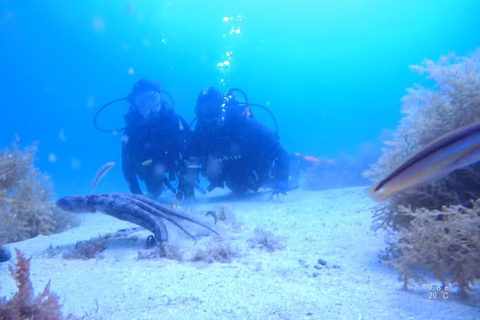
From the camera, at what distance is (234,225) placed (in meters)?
5.38

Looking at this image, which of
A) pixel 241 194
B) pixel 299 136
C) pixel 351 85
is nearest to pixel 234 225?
pixel 241 194

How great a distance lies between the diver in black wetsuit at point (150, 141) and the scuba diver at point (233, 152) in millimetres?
898

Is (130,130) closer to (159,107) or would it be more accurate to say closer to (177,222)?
(159,107)

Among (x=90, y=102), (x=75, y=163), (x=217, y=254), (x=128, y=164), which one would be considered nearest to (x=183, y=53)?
(x=90, y=102)

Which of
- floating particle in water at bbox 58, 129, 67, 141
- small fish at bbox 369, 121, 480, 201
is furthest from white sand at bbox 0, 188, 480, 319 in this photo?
floating particle in water at bbox 58, 129, 67, 141

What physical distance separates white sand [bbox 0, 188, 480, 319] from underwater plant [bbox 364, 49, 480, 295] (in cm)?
29

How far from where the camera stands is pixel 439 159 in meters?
1.50

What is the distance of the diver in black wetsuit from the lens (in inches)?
411

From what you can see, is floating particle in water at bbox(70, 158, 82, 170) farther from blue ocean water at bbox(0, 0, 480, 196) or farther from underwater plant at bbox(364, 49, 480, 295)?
underwater plant at bbox(364, 49, 480, 295)

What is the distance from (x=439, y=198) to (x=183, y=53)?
83.4 metres

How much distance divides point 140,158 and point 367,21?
86.8 m

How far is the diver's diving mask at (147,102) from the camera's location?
Result: 10.2 meters

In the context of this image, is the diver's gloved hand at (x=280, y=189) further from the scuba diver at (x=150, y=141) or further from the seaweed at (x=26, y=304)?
the seaweed at (x=26, y=304)

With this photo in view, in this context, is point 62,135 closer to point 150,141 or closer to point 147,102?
point 150,141
